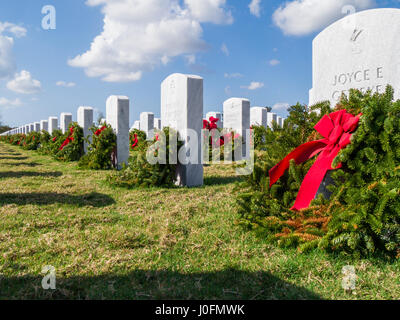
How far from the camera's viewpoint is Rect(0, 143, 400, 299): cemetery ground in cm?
197

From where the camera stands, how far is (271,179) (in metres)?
3.17

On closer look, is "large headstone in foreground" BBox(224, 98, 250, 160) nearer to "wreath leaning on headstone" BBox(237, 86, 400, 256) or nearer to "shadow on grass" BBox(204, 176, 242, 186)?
"shadow on grass" BBox(204, 176, 242, 186)

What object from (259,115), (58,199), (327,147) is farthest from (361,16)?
(259,115)

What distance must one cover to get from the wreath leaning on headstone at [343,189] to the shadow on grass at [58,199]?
2305mm

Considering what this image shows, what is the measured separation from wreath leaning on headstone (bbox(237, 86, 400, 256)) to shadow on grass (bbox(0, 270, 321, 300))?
0.58m

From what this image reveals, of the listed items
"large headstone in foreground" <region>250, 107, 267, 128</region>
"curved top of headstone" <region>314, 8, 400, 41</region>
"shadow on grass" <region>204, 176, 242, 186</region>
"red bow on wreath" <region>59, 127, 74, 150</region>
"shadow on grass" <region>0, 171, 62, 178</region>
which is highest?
"large headstone in foreground" <region>250, 107, 267, 128</region>

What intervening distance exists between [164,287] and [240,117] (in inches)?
335

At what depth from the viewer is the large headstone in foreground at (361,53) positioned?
3.62 metres

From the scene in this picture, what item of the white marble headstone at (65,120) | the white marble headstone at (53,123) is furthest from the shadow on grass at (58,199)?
the white marble headstone at (53,123)

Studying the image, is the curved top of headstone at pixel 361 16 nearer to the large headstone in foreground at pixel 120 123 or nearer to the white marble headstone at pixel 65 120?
the large headstone in foreground at pixel 120 123

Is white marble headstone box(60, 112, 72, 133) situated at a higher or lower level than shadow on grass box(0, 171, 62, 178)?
higher

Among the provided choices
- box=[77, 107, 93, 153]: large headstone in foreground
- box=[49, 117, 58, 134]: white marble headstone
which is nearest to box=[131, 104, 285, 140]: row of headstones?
box=[77, 107, 93, 153]: large headstone in foreground
